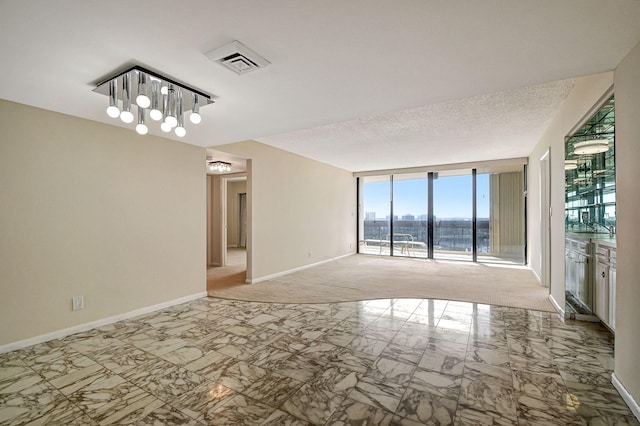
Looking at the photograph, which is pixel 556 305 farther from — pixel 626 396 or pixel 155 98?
pixel 155 98

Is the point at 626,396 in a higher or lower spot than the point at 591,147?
lower

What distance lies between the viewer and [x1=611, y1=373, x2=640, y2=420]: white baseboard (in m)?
1.75

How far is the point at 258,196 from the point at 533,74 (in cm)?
424

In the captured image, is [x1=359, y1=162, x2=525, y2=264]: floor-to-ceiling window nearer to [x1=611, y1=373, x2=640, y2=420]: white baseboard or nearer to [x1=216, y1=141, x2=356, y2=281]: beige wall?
[x1=216, y1=141, x2=356, y2=281]: beige wall

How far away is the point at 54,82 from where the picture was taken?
7.49ft

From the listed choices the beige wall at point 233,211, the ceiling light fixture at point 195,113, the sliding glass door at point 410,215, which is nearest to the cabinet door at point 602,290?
the ceiling light fixture at point 195,113

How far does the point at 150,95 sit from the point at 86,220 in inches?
66.9

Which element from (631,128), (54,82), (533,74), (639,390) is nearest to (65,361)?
(54,82)

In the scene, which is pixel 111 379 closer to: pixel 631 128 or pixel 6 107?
pixel 6 107

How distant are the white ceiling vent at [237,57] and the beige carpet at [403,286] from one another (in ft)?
10.2

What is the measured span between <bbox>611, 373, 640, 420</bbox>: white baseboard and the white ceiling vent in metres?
3.25

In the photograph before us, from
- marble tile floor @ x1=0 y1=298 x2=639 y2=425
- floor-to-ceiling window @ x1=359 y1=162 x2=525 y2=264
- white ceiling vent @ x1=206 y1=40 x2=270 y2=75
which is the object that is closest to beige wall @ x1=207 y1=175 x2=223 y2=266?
marble tile floor @ x1=0 y1=298 x2=639 y2=425

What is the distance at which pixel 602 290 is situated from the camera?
2.93 metres

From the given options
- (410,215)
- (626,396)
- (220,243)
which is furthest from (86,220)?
(410,215)
